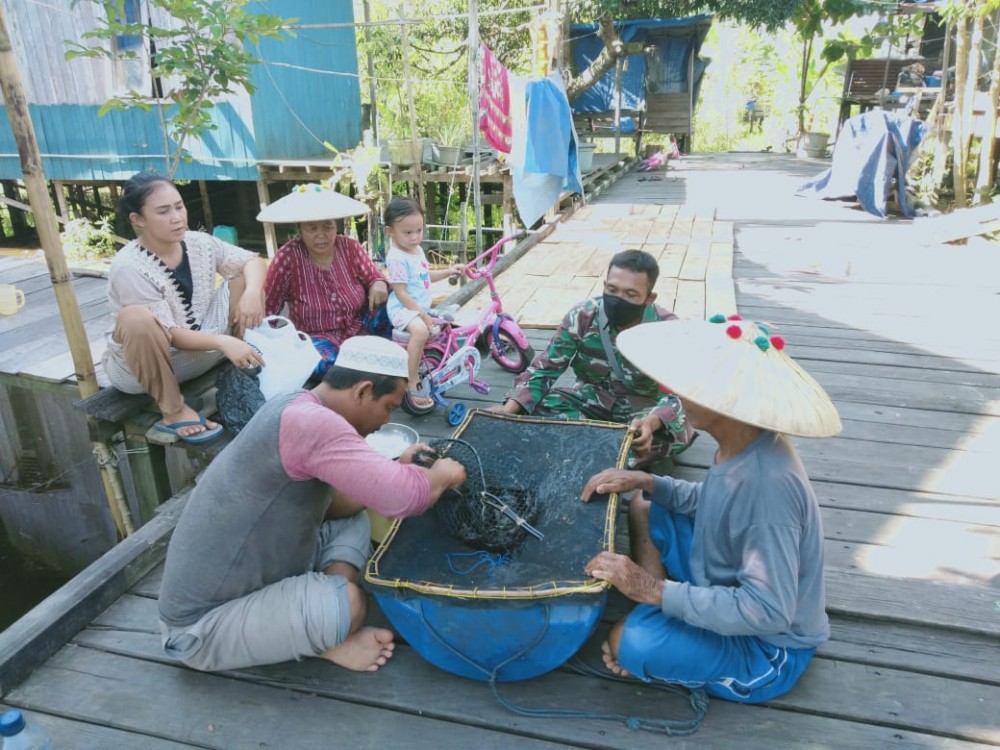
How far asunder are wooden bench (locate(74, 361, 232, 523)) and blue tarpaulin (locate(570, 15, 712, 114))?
1239 centimetres

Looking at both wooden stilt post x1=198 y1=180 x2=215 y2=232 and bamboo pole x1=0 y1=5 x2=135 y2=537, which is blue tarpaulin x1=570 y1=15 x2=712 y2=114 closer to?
wooden stilt post x1=198 y1=180 x2=215 y2=232

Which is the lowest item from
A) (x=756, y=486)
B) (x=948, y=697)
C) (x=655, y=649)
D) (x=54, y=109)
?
(x=948, y=697)

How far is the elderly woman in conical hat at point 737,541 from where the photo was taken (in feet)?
5.07

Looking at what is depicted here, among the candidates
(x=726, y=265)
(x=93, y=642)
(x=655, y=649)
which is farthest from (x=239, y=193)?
(x=655, y=649)

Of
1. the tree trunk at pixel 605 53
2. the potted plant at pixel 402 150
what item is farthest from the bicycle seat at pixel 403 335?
the tree trunk at pixel 605 53

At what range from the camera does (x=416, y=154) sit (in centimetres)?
847

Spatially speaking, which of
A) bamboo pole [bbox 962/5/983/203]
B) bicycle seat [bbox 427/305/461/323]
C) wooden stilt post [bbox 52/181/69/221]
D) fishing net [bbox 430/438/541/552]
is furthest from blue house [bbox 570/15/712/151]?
fishing net [bbox 430/438/541/552]

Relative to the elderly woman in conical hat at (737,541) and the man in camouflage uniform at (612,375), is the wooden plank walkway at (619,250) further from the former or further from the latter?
the elderly woman in conical hat at (737,541)

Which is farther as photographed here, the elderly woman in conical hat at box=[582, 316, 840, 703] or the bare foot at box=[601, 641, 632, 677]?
the bare foot at box=[601, 641, 632, 677]

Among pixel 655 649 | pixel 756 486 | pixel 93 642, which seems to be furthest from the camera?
pixel 93 642

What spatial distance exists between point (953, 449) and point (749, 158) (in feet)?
44.7

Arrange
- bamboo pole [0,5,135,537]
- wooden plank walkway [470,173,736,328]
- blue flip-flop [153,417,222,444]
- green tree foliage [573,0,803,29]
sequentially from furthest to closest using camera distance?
green tree foliage [573,0,803,29] → wooden plank walkway [470,173,736,328] → blue flip-flop [153,417,222,444] → bamboo pole [0,5,135,537]

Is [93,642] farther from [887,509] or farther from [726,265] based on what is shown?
[726,265]

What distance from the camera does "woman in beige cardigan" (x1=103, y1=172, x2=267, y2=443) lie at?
9.29 feet
